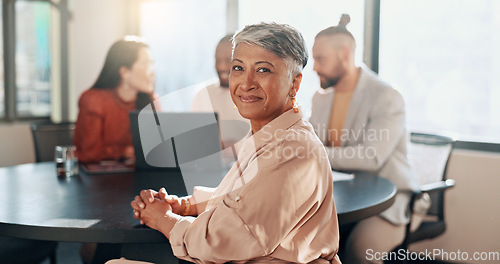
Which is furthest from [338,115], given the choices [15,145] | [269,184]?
[15,145]

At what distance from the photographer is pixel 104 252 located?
2.33 meters

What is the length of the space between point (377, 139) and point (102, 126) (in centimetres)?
178

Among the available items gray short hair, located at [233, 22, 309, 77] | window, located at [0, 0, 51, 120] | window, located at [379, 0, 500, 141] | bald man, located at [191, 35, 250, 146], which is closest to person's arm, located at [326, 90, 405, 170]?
window, located at [379, 0, 500, 141]

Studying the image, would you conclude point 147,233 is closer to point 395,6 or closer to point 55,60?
point 395,6

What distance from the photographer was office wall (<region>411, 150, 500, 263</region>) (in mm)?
3039

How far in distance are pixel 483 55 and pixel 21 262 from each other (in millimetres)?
2945

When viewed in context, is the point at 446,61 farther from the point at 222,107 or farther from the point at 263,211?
the point at 263,211

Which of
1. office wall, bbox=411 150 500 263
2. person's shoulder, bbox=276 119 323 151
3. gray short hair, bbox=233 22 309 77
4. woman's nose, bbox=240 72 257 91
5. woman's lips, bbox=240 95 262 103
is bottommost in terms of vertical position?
office wall, bbox=411 150 500 263

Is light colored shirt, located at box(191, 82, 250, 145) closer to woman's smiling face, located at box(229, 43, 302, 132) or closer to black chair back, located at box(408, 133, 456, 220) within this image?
black chair back, located at box(408, 133, 456, 220)

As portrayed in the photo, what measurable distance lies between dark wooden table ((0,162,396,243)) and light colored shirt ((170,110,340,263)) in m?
0.31

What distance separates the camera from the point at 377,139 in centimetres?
254

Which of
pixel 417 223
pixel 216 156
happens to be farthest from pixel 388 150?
pixel 216 156

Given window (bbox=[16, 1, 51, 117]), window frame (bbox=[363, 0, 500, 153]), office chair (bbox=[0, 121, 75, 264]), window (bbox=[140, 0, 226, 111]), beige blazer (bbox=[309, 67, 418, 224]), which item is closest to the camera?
office chair (bbox=[0, 121, 75, 264])

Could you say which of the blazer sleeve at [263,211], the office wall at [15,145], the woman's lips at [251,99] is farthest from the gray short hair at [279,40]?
the office wall at [15,145]
